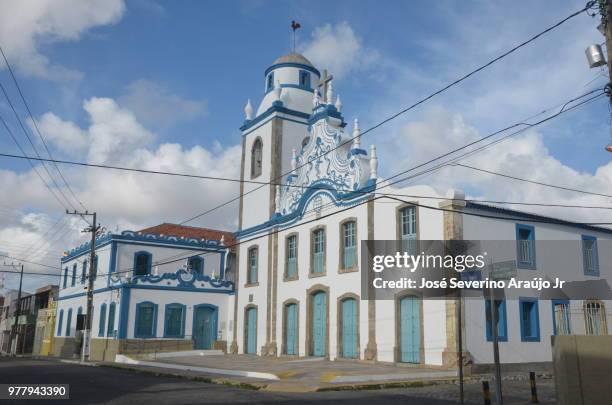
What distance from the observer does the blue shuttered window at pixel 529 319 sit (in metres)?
21.0

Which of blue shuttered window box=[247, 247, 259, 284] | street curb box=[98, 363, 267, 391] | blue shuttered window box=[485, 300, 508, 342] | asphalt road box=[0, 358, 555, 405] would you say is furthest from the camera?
blue shuttered window box=[247, 247, 259, 284]

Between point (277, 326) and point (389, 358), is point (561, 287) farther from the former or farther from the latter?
point (277, 326)

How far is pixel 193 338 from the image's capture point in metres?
32.3

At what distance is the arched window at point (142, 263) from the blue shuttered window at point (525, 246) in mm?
21830

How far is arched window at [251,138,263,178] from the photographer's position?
3256 centimetres

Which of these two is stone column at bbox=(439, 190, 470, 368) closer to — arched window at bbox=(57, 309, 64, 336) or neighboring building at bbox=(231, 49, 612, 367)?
neighboring building at bbox=(231, 49, 612, 367)

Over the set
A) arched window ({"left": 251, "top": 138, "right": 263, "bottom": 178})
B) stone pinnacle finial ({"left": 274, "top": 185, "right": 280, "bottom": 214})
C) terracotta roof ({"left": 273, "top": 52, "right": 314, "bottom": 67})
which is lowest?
stone pinnacle finial ({"left": 274, "top": 185, "right": 280, "bottom": 214})

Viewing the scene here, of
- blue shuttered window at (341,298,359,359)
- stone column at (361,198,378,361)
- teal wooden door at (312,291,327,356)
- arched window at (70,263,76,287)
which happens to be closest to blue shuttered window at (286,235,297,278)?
teal wooden door at (312,291,327,356)

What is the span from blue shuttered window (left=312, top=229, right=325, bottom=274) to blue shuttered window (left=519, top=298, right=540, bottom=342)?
27.5 feet

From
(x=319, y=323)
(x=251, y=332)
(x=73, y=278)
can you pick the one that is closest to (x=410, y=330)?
(x=319, y=323)

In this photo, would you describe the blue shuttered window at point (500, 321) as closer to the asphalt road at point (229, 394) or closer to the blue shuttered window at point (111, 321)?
the asphalt road at point (229, 394)

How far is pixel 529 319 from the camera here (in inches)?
843

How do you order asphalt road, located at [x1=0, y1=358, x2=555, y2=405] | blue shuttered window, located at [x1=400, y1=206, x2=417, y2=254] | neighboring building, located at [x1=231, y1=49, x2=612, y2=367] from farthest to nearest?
blue shuttered window, located at [x1=400, y1=206, x2=417, y2=254]
neighboring building, located at [x1=231, y1=49, x2=612, y2=367]
asphalt road, located at [x1=0, y1=358, x2=555, y2=405]

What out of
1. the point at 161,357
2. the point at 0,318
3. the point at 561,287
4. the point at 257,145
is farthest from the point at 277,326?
the point at 0,318
